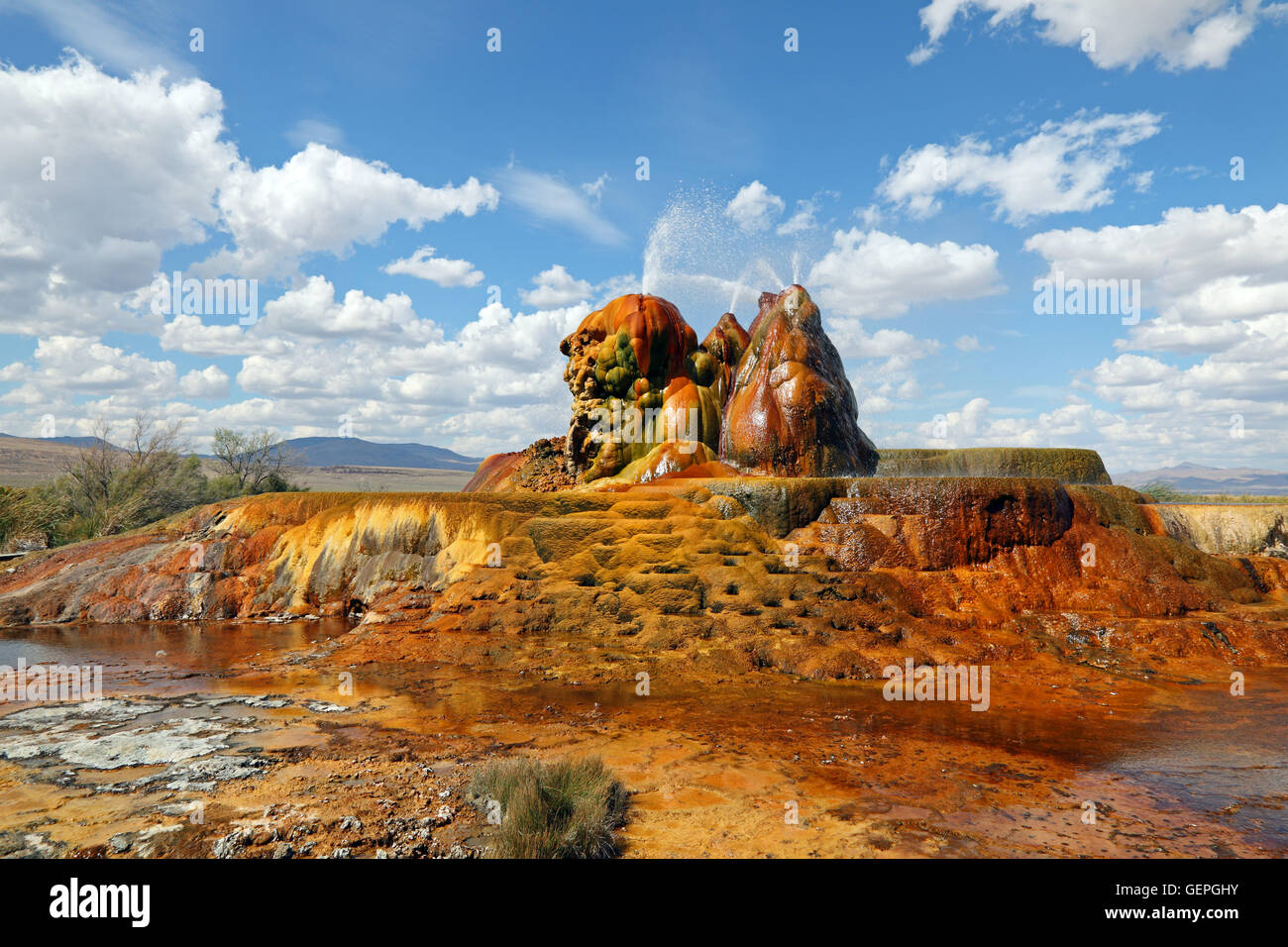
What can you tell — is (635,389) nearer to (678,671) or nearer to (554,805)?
(678,671)

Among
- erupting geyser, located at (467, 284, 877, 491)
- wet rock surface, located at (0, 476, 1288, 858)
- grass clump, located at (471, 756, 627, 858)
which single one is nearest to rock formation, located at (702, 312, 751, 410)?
erupting geyser, located at (467, 284, 877, 491)

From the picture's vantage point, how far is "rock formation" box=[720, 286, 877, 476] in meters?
18.0

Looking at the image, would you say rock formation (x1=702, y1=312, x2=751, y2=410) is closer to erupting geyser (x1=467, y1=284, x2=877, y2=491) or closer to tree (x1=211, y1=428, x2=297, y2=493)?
erupting geyser (x1=467, y1=284, x2=877, y2=491)

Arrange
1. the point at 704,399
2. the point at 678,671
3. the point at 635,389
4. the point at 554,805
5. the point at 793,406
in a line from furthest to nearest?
the point at 635,389 < the point at 704,399 < the point at 793,406 < the point at 678,671 < the point at 554,805

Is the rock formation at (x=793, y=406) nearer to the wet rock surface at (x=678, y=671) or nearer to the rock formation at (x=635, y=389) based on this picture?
the rock formation at (x=635, y=389)

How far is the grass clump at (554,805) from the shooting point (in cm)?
466

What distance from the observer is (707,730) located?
25.4 ft

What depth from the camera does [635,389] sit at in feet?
70.8

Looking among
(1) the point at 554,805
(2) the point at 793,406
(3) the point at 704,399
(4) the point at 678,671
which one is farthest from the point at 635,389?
(1) the point at 554,805

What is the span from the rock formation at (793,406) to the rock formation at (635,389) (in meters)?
1.25

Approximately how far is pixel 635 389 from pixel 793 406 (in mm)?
5528

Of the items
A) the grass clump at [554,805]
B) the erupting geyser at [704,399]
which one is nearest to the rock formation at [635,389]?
the erupting geyser at [704,399]
